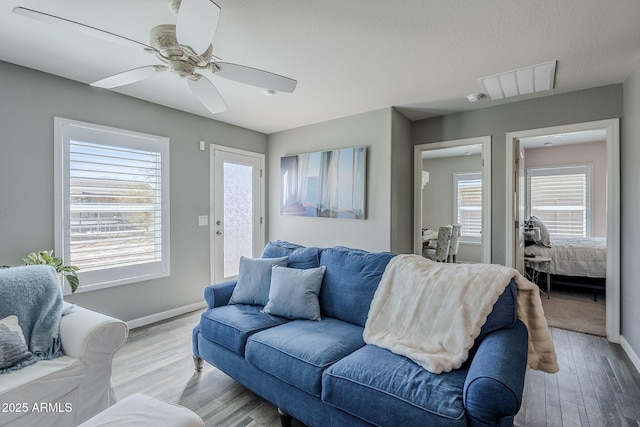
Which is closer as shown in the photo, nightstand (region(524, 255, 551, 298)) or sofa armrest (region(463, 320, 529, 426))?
sofa armrest (region(463, 320, 529, 426))

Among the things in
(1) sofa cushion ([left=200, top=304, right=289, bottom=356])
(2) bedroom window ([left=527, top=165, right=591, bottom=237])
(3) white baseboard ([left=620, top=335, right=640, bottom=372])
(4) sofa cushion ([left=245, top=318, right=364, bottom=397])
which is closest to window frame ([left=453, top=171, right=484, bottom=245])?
(2) bedroom window ([left=527, top=165, right=591, bottom=237])

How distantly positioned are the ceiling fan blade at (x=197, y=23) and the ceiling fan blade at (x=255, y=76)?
0.25 meters

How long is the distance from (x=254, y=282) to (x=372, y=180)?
75.6 inches

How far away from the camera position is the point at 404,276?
202 centimetres

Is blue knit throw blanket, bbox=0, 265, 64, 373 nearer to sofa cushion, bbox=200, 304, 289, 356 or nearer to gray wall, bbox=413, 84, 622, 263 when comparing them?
sofa cushion, bbox=200, 304, 289, 356

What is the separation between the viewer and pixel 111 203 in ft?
10.2

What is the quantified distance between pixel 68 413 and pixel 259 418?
3.30ft

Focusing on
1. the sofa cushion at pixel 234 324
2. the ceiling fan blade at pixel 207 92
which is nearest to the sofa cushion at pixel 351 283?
the sofa cushion at pixel 234 324

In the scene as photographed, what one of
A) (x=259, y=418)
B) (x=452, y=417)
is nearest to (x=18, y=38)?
(x=259, y=418)

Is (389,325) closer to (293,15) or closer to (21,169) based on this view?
(293,15)

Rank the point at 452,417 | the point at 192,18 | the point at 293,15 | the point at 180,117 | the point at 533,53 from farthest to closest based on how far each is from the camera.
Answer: the point at 180,117 → the point at 533,53 → the point at 293,15 → the point at 192,18 → the point at 452,417

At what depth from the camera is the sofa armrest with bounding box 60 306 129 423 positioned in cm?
172

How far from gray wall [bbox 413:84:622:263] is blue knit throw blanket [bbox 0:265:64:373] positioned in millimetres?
3905

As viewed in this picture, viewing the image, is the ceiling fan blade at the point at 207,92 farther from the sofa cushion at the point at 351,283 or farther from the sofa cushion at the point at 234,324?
the sofa cushion at the point at 234,324
